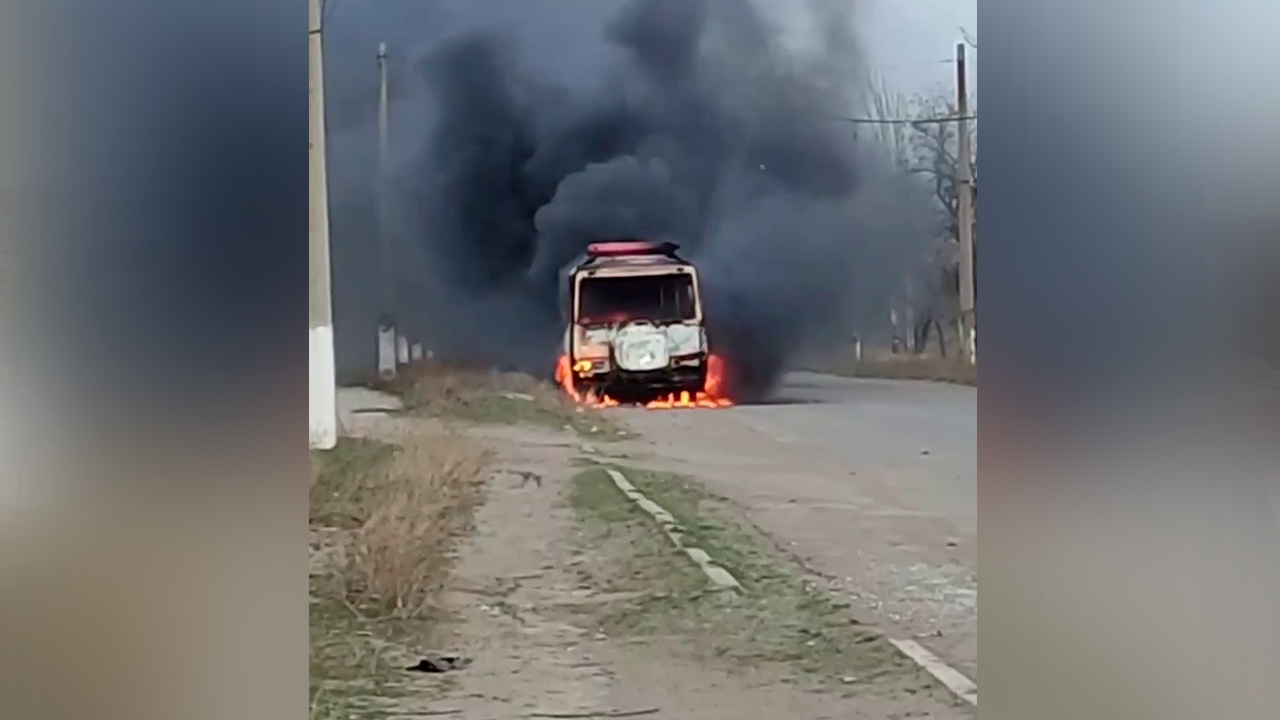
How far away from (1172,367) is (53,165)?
1537 mm

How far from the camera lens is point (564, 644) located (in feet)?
5.15

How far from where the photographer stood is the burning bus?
1606mm

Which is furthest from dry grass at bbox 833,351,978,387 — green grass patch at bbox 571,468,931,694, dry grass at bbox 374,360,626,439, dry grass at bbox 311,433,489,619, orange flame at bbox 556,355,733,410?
dry grass at bbox 311,433,489,619

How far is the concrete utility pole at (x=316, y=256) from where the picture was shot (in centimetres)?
158

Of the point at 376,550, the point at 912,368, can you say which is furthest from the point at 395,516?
the point at 912,368

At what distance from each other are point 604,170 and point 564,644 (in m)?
0.65

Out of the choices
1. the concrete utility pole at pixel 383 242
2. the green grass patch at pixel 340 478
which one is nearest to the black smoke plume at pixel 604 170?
the concrete utility pole at pixel 383 242

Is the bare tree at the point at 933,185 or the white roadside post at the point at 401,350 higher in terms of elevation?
the bare tree at the point at 933,185

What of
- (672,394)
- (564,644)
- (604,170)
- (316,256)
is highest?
(604,170)

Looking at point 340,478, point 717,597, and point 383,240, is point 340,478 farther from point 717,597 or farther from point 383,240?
point 717,597

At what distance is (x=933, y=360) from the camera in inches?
62.9

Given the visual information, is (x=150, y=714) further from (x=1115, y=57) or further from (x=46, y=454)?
(x=1115, y=57)

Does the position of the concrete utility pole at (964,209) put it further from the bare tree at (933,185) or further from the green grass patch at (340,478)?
the green grass patch at (340,478)

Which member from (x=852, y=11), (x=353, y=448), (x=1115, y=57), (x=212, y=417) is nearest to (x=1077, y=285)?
(x=1115, y=57)
